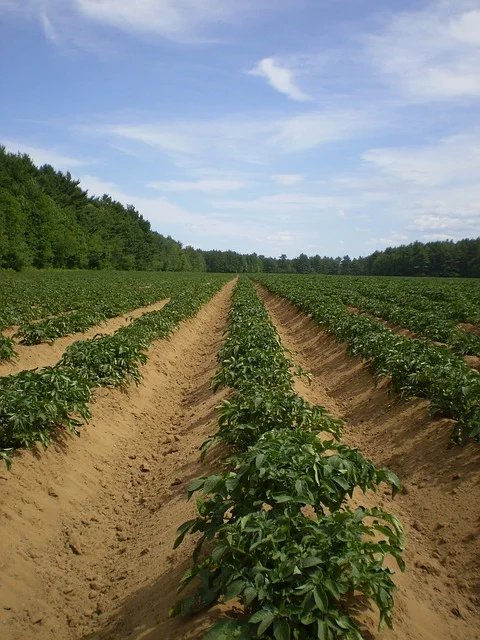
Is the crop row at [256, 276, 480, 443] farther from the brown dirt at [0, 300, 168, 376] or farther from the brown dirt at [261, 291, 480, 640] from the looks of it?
the brown dirt at [0, 300, 168, 376]

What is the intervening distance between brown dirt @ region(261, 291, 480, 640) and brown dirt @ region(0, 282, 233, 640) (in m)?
1.77

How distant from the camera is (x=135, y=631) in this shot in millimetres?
3303

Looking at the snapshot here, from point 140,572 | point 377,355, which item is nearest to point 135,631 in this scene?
point 140,572

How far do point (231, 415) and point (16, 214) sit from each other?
157ft

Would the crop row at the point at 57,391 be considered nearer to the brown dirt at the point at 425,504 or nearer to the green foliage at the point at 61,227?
the brown dirt at the point at 425,504

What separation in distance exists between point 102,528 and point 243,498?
8.17 ft

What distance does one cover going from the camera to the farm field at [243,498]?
115 inches

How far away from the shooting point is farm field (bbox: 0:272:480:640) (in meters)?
2.91

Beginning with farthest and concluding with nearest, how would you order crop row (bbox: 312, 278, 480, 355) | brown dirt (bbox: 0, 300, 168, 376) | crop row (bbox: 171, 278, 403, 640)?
crop row (bbox: 312, 278, 480, 355) < brown dirt (bbox: 0, 300, 168, 376) < crop row (bbox: 171, 278, 403, 640)

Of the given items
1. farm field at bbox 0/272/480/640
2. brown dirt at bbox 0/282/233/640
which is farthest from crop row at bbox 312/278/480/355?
brown dirt at bbox 0/282/233/640

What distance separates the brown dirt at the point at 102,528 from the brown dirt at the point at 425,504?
69.6 inches

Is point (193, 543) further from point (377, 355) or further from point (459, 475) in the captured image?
point (377, 355)

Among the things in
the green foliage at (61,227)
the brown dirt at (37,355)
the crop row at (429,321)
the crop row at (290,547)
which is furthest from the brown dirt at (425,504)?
the green foliage at (61,227)

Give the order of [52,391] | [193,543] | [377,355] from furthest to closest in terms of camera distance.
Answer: [377,355], [52,391], [193,543]
